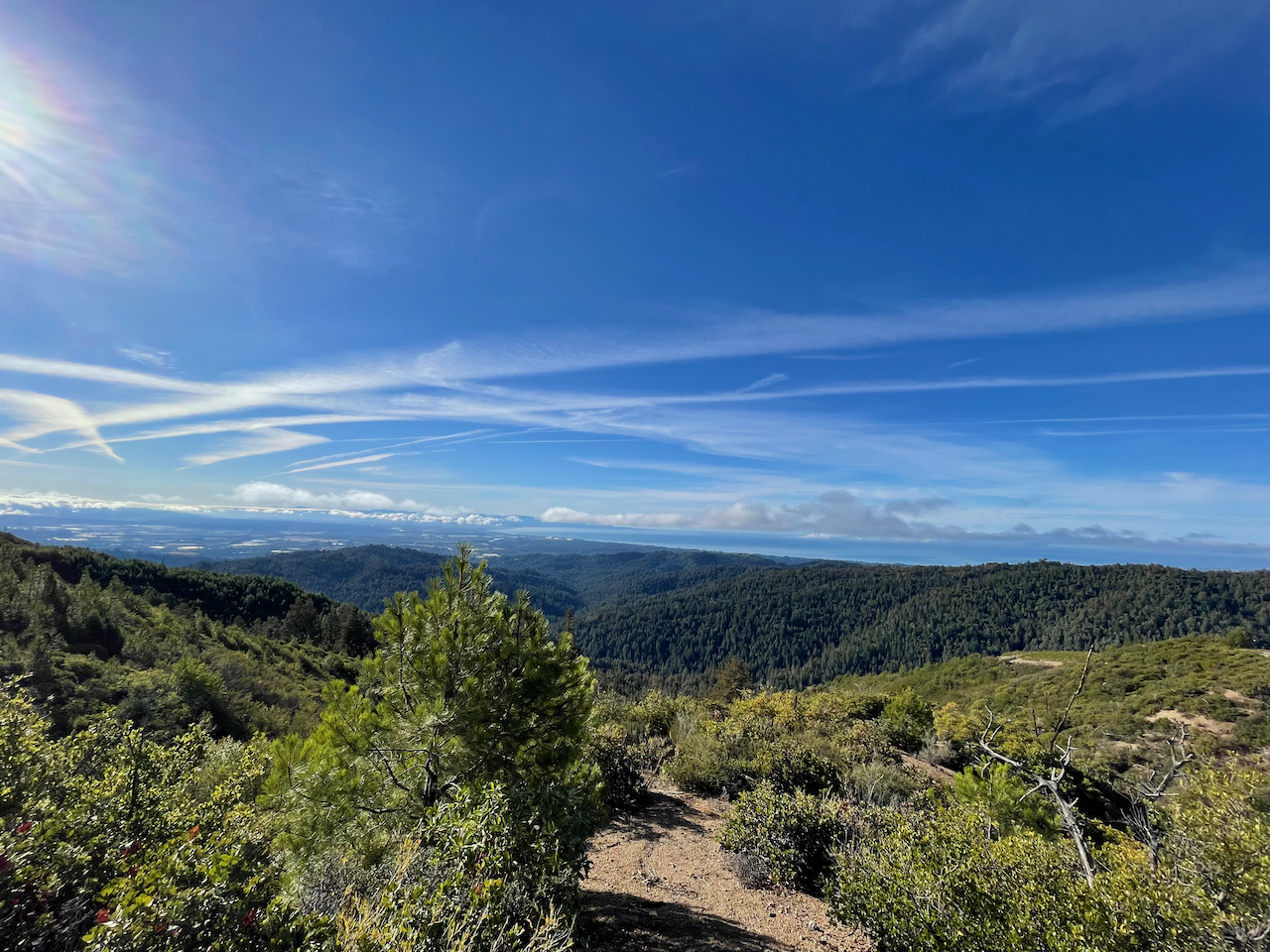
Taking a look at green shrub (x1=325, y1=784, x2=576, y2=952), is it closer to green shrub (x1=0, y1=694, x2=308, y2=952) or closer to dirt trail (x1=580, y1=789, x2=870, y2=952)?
green shrub (x1=0, y1=694, x2=308, y2=952)

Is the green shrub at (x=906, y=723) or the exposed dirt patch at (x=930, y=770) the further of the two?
the green shrub at (x=906, y=723)

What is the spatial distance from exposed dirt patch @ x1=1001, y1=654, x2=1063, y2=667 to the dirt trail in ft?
222

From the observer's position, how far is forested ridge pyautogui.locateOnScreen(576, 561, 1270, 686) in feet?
352

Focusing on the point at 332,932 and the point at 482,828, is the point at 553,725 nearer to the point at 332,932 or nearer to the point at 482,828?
the point at 482,828

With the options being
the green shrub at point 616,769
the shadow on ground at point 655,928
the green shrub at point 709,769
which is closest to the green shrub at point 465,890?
the shadow on ground at point 655,928

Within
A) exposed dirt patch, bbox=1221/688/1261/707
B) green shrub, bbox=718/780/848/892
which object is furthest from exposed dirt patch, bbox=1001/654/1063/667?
green shrub, bbox=718/780/848/892

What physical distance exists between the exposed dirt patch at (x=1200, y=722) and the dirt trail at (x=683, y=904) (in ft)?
121

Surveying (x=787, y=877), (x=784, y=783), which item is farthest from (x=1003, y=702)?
(x=787, y=877)

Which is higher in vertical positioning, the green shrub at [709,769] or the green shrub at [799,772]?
the green shrub at [799,772]

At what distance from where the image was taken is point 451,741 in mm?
6250

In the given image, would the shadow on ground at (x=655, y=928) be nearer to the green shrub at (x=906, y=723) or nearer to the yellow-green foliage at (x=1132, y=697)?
the green shrub at (x=906, y=723)

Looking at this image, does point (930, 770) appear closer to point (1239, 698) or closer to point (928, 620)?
point (1239, 698)

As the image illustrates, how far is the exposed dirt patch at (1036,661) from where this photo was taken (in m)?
59.2

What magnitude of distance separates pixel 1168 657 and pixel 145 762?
7419 cm
